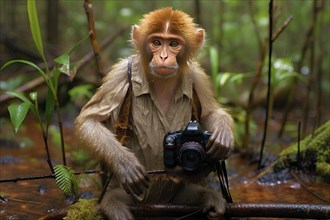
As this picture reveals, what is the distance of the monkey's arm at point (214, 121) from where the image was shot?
317 cm

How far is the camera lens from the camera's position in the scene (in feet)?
9.98

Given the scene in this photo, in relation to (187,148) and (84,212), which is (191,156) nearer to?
(187,148)

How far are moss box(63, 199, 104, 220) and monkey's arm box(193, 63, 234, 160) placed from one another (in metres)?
0.98

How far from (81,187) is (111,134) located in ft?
4.27

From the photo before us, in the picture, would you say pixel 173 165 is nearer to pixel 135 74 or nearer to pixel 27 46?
Result: pixel 135 74

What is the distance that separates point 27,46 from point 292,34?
6486mm

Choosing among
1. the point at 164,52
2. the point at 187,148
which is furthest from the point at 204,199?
the point at 164,52

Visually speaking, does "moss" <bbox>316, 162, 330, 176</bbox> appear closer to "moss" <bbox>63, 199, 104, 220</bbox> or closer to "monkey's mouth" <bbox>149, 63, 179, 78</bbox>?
"monkey's mouth" <bbox>149, 63, 179, 78</bbox>

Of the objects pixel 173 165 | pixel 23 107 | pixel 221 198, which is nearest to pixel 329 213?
pixel 221 198

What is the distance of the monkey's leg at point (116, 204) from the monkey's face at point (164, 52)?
978mm

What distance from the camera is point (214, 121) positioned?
12.1 feet

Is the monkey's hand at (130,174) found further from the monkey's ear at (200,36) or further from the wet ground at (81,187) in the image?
the monkey's ear at (200,36)

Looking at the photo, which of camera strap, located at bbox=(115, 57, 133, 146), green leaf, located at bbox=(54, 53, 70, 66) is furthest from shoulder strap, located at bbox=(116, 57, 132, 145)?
green leaf, located at bbox=(54, 53, 70, 66)

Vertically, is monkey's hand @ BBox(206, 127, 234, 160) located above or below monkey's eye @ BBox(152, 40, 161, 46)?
below
